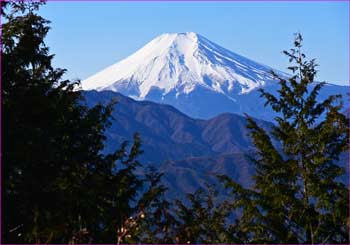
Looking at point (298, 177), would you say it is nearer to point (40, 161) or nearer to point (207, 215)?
point (207, 215)

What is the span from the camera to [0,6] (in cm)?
1380

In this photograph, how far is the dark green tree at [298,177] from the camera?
16.8 meters

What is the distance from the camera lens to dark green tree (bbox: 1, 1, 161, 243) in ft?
41.5

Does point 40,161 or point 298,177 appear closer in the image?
point 40,161

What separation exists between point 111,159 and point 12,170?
5.03 metres

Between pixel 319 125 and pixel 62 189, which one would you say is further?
pixel 319 125

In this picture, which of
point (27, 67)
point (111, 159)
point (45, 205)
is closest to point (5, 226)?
point (45, 205)

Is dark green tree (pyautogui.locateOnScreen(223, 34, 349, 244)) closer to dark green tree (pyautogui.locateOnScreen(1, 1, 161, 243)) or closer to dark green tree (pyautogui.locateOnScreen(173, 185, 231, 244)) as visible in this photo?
dark green tree (pyautogui.locateOnScreen(173, 185, 231, 244))

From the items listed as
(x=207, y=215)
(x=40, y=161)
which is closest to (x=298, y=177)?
(x=207, y=215)

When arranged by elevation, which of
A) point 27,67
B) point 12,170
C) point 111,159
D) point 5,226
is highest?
point 27,67

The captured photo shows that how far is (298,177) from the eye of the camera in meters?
17.8

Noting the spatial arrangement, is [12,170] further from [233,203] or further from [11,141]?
[233,203]

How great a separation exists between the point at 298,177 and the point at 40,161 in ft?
23.0

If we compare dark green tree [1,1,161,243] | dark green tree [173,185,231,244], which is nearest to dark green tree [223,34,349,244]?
dark green tree [173,185,231,244]
